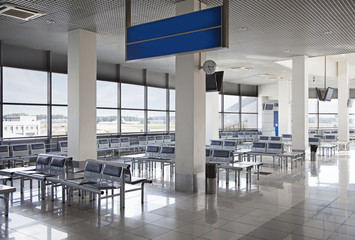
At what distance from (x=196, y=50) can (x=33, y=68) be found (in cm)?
959

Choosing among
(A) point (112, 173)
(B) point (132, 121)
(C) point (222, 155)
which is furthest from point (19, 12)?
(B) point (132, 121)

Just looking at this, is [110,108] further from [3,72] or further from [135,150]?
[3,72]

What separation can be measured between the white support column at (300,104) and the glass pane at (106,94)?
8103 millimetres

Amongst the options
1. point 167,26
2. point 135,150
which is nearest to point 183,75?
point 167,26

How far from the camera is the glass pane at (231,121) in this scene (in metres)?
23.6

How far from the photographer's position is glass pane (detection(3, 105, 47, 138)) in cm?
1157

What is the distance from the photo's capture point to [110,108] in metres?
15.2

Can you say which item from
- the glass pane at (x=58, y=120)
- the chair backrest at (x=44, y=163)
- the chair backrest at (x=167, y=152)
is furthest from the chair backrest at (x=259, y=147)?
the glass pane at (x=58, y=120)

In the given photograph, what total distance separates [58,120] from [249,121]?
16361 millimetres

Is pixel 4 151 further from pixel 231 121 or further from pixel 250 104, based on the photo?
pixel 250 104

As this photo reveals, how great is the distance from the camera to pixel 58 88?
1318cm

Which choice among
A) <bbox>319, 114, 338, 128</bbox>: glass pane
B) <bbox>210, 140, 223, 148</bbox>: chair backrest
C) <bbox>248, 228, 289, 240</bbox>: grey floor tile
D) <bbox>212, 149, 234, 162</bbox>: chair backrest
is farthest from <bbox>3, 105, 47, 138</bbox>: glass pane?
<bbox>319, 114, 338, 128</bbox>: glass pane

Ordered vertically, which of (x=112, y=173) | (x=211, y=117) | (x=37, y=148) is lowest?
(x=112, y=173)

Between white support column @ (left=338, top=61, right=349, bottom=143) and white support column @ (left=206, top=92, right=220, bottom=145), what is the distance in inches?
280
